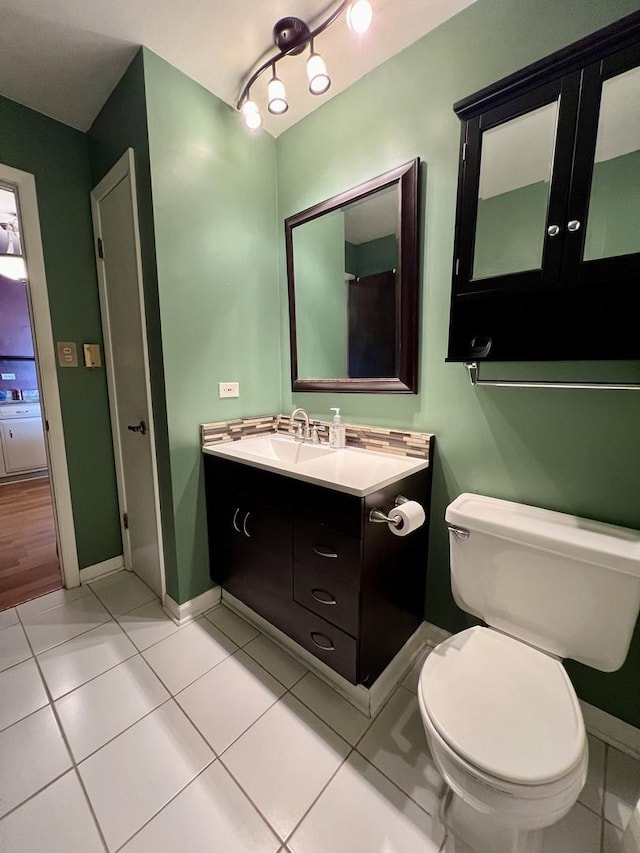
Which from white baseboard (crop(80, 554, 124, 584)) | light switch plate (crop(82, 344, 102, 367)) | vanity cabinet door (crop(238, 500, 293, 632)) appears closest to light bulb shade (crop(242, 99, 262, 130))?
light switch plate (crop(82, 344, 102, 367))

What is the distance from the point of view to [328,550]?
1.17m

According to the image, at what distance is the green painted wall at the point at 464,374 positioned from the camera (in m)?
1.02

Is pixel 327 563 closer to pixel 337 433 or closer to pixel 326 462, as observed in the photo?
pixel 326 462

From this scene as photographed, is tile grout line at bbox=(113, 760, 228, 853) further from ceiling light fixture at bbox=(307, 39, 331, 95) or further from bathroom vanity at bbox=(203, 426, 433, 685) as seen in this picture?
ceiling light fixture at bbox=(307, 39, 331, 95)

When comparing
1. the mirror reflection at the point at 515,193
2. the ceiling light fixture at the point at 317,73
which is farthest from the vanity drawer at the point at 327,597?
the ceiling light fixture at the point at 317,73

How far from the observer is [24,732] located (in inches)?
44.9

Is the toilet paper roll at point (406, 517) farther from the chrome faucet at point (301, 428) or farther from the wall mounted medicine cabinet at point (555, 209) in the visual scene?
the chrome faucet at point (301, 428)

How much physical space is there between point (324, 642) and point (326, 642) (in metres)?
0.01

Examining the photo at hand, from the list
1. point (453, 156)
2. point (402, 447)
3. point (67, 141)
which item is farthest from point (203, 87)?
point (402, 447)

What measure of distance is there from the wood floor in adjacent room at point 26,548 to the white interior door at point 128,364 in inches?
20.6

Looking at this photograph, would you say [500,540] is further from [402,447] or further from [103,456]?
[103,456]

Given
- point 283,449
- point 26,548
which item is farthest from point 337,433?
point 26,548

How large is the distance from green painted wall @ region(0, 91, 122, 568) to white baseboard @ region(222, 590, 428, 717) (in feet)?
3.66

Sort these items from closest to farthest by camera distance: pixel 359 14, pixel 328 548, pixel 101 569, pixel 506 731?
pixel 506 731 < pixel 359 14 < pixel 328 548 < pixel 101 569
